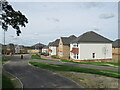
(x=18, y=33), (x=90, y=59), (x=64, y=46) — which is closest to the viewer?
(x=18, y=33)

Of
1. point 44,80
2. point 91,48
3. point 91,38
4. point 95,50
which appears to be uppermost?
point 91,38

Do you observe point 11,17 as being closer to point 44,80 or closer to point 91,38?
point 44,80

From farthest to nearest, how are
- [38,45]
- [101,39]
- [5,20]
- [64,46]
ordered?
[38,45], [64,46], [101,39], [5,20]

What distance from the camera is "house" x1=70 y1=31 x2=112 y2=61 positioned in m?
34.2

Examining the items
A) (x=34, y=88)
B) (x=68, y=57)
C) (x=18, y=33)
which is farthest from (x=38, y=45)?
(x=34, y=88)

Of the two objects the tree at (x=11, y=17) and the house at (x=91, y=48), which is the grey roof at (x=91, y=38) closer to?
the house at (x=91, y=48)

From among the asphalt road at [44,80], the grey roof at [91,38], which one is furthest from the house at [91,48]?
the asphalt road at [44,80]

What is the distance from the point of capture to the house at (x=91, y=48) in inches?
1345

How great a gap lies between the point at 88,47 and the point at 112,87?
2319 cm

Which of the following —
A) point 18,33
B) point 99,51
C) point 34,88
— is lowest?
point 34,88

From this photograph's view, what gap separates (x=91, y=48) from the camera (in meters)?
35.0

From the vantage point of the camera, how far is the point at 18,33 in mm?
19250

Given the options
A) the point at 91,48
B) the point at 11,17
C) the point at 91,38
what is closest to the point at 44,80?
the point at 11,17

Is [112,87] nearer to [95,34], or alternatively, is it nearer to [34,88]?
[34,88]
